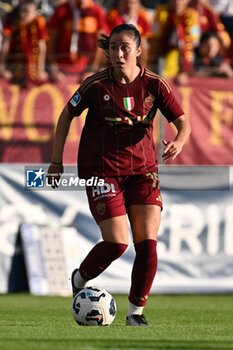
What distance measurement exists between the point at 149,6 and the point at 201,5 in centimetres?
308

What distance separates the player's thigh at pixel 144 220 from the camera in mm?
6184

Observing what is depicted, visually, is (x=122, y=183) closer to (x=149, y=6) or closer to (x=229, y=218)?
(x=229, y=218)

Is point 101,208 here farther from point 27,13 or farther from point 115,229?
point 27,13

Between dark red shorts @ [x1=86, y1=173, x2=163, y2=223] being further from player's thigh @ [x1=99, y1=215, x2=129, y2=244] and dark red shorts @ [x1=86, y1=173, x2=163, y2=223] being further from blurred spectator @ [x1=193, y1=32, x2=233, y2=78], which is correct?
blurred spectator @ [x1=193, y1=32, x2=233, y2=78]

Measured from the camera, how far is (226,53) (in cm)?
1373

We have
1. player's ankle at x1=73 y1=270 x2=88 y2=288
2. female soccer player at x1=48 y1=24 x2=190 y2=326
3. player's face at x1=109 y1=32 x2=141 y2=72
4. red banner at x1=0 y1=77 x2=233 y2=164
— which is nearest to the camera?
player's face at x1=109 y1=32 x2=141 y2=72

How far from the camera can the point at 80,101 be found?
20.5ft

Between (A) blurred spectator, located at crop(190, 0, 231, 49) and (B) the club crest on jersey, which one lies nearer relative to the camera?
(B) the club crest on jersey

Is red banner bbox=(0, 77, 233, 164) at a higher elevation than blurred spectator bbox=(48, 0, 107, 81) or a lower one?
lower

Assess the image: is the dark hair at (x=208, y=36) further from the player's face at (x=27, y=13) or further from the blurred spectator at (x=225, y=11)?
the player's face at (x=27, y=13)

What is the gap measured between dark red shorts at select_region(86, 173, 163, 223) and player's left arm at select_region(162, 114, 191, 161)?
27 centimetres

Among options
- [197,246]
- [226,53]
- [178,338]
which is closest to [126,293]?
[197,246]

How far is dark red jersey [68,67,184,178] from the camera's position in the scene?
6191 millimetres

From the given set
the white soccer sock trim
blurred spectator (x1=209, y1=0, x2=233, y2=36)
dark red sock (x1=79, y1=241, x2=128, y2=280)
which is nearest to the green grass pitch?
the white soccer sock trim
